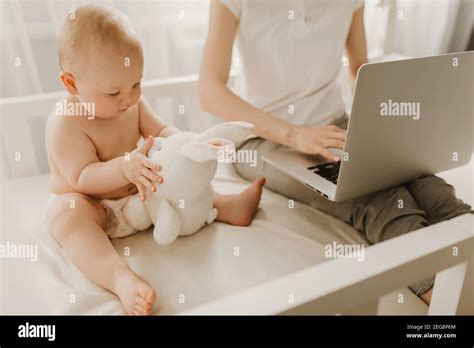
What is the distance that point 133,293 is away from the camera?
61cm

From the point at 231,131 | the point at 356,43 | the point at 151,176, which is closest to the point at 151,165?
the point at 151,176

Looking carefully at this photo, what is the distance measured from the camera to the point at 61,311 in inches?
24.4

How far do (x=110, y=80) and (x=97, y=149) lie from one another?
0.47 ft

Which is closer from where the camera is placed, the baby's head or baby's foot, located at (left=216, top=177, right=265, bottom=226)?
the baby's head

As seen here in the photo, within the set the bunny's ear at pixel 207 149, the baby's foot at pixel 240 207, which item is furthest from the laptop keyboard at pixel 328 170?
the bunny's ear at pixel 207 149

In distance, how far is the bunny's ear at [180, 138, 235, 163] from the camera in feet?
2.08

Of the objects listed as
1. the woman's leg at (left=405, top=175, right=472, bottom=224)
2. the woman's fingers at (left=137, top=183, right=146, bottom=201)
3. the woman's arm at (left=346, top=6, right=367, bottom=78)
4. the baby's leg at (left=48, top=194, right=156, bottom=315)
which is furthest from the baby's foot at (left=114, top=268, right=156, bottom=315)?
the woman's arm at (left=346, top=6, right=367, bottom=78)

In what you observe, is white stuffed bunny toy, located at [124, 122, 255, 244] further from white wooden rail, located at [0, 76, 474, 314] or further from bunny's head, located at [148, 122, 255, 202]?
white wooden rail, located at [0, 76, 474, 314]

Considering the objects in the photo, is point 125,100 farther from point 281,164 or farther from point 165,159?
point 281,164

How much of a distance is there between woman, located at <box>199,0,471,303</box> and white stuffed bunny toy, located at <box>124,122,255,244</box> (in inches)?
7.9

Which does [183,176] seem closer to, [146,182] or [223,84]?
[146,182]

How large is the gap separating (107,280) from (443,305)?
18.5 inches

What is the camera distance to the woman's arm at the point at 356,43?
1090 mm
